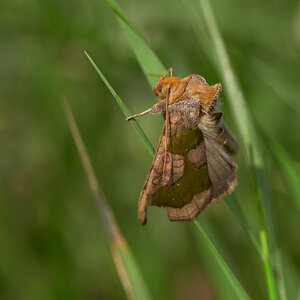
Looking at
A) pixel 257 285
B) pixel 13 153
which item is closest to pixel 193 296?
pixel 257 285

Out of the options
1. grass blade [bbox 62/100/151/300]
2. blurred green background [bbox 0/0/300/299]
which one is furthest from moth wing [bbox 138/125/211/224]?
blurred green background [bbox 0/0/300/299]

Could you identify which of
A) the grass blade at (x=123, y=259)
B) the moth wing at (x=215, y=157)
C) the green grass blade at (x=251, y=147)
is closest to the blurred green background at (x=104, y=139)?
the green grass blade at (x=251, y=147)

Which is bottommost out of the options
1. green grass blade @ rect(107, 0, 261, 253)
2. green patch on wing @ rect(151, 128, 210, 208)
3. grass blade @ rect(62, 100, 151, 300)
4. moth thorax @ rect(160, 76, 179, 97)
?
grass blade @ rect(62, 100, 151, 300)

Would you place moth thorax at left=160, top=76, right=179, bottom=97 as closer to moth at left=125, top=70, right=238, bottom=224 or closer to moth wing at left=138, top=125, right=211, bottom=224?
moth at left=125, top=70, right=238, bottom=224

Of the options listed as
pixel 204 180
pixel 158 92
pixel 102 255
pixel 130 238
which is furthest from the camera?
pixel 102 255

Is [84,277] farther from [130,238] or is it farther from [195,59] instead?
[195,59]

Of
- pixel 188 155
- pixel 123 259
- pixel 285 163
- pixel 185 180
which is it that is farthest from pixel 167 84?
pixel 123 259

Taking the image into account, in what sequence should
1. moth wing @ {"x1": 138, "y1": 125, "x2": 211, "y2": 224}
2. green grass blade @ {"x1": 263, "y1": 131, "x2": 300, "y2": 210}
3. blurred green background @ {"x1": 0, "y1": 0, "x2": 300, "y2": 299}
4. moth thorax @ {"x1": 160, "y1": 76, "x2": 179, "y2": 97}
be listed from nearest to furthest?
1. moth wing @ {"x1": 138, "y1": 125, "x2": 211, "y2": 224}
2. moth thorax @ {"x1": 160, "y1": 76, "x2": 179, "y2": 97}
3. green grass blade @ {"x1": 263, "y1": 131, "x2": 300, "y2": 210}
4. blurred green background @ {"x1": 0, "y1": 0, "x2": 300, "y2": 299}
